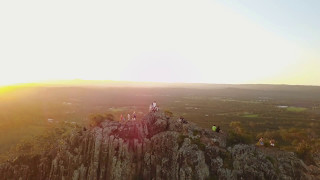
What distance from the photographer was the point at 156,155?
4362 cm

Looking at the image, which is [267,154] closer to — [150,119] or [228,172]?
[228,172]

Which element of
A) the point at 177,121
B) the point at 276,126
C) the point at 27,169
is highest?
the point at 177,121

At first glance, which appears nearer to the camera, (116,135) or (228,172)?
(228,172)

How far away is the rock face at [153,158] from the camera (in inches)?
1634

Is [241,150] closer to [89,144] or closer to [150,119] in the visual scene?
[150,119]

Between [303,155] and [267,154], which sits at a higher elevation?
[267,154]

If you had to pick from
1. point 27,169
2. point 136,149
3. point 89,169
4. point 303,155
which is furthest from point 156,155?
point 303,155

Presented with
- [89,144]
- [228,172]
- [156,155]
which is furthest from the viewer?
[89,144]

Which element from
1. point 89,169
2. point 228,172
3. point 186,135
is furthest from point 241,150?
point 89,169

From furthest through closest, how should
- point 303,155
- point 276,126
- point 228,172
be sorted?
point 276,126 < point 303,155 < point 228,172

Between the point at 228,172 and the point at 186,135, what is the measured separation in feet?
28.8

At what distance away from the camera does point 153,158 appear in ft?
142

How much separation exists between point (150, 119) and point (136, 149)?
304 inches

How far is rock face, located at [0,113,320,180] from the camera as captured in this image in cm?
4149
